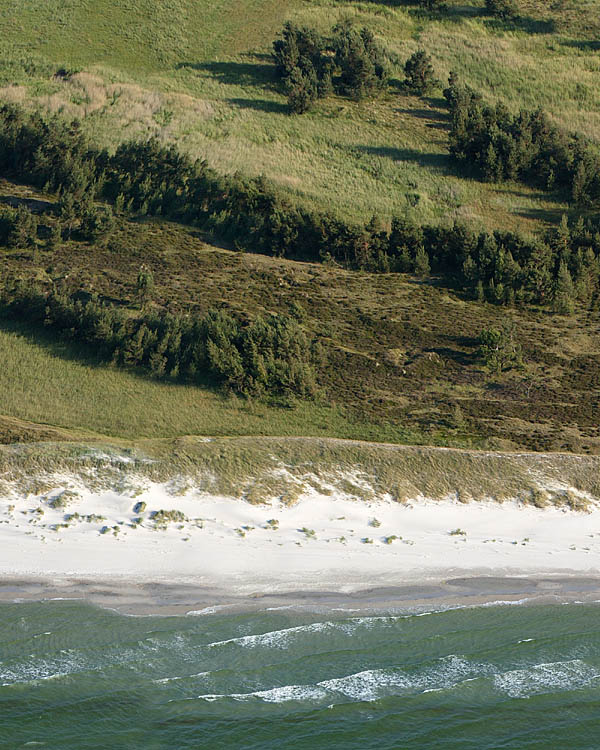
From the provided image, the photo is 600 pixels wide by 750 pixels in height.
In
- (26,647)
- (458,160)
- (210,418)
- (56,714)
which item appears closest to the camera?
(56,714)

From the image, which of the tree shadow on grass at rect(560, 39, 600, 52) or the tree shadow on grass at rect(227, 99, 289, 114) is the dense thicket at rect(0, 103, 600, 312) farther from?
the tree shadow on grass at rect(560, 39, 600, 52)

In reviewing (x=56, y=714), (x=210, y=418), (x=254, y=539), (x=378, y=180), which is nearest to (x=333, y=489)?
(x=254, y=539)

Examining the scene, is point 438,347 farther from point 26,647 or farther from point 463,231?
point 26,647

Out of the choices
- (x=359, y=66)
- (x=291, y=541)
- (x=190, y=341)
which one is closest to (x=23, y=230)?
(x=190, y=341)

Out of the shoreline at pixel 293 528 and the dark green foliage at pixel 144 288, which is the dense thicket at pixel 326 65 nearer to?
the dark green foliage at pixel 144 288

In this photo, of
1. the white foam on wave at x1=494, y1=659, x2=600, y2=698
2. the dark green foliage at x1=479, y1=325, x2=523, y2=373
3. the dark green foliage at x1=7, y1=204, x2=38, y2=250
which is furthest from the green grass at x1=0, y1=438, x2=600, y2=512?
the dark green foliage at x1=7, y1=204, x2=38, y2=250

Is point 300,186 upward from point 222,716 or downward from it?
upward
